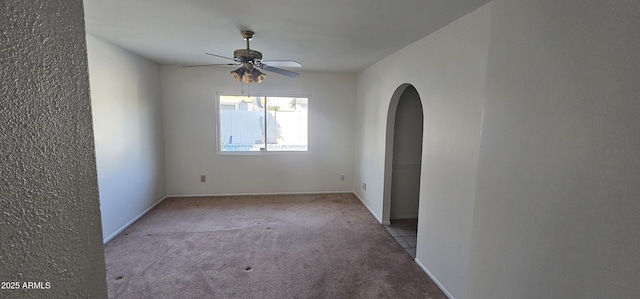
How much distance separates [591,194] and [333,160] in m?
4.09

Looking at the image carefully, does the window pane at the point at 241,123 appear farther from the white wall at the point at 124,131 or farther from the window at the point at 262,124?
Result: the white wall at the point at 124,131

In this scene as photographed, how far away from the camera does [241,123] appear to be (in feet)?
16.0

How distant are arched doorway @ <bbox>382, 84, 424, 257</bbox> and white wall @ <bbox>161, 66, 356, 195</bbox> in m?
1.33

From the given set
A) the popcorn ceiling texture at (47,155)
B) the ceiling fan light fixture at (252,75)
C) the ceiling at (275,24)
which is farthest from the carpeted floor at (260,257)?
the ceiling at (275,24)

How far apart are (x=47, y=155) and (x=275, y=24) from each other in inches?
86.4

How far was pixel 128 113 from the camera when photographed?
3.57 m

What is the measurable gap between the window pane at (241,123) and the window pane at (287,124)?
0.18m

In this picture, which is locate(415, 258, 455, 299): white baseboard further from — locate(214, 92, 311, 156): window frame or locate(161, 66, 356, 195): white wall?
locate(214, 92, 311, 156): window frame

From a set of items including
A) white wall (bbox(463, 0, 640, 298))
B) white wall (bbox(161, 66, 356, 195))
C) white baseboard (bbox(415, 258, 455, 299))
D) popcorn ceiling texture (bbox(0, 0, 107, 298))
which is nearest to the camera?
popcorn ceiling texture (bbox(0, 0, 107, 298))

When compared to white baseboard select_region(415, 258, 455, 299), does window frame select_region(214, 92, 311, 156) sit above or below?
above

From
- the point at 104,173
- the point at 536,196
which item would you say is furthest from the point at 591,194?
the point at 104,173

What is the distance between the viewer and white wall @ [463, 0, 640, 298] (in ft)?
3.35

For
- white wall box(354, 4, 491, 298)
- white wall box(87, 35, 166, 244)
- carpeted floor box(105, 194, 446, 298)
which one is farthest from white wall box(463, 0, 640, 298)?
white wall box(87, 35, 166, 244)

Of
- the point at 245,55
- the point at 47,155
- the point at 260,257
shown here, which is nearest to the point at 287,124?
the point at 245,55
